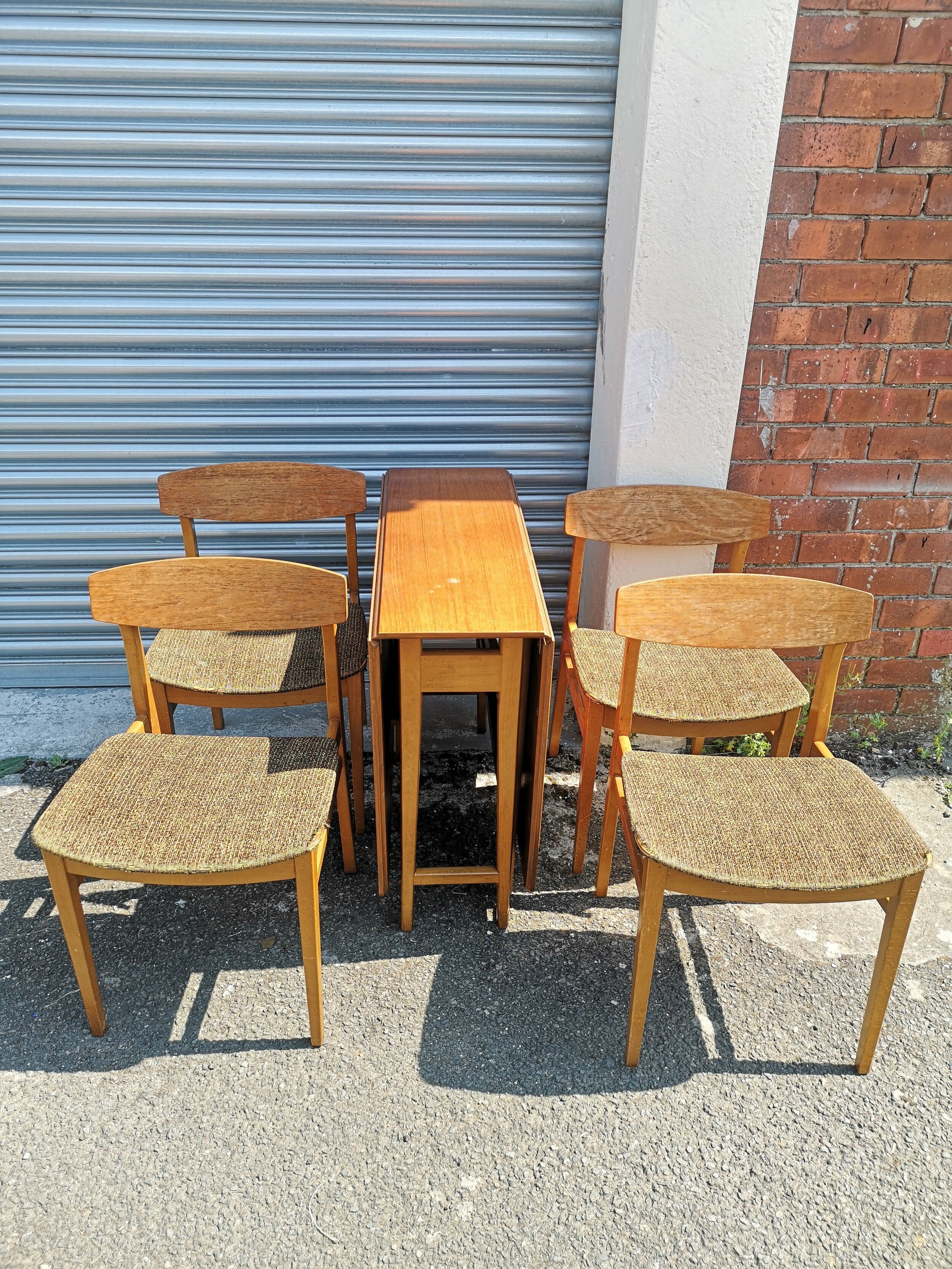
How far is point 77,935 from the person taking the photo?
2117 mm

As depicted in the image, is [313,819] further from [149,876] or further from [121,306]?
[121,306]

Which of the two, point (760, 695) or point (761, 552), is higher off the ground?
point (761, 552)

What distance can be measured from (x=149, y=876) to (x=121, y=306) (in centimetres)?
225

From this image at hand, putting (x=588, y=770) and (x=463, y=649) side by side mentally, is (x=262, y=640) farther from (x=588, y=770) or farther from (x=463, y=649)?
(x=588, y=770)

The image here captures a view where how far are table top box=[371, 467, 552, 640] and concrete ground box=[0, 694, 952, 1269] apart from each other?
3.25 ft

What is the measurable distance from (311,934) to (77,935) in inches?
22.7

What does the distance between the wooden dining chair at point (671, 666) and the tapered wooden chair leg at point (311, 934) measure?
942mm

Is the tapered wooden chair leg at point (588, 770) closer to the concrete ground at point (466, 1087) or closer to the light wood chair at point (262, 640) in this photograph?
the concrete ground at point (466, 1087)

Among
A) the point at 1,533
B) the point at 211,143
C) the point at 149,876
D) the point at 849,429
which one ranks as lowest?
the point at 149,876

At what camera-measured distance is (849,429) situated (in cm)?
310

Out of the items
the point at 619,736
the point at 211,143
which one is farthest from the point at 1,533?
the point at 619,736

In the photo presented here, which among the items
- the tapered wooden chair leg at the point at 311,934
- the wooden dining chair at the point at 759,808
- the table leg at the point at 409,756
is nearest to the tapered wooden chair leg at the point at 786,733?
the wooden dining chair at the point at 759,808

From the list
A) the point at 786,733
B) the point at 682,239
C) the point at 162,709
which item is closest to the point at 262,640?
the point at 162,709

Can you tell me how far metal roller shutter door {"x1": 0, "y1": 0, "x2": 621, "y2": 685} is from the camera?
2953mm
